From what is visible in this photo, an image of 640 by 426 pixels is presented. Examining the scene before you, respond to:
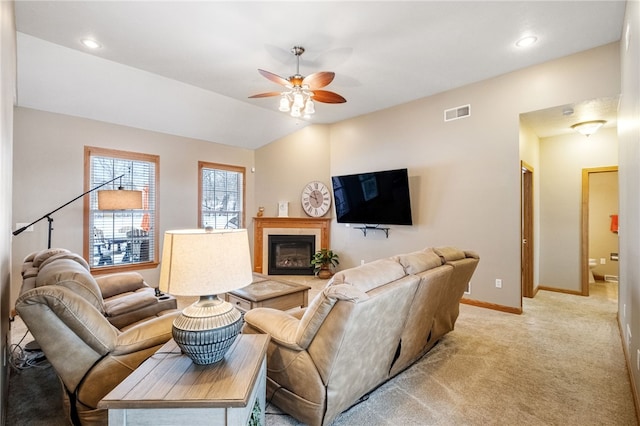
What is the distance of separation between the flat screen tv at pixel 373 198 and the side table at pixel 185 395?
4.03 m

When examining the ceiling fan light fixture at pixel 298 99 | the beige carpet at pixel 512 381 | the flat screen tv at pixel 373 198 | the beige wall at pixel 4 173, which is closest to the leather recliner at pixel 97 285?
the beige wall at pixel 4 173

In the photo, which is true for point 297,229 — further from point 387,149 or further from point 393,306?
point 393,306

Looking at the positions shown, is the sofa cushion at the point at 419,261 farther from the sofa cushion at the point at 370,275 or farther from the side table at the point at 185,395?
the side table at the point at 185,395

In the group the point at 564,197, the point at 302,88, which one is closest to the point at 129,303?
the point at 302,88

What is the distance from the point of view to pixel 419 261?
2.30m

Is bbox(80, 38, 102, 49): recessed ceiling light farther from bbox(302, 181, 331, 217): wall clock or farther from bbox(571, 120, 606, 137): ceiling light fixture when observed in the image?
bbox(571, 120, 606, 137): ceiling light fixture

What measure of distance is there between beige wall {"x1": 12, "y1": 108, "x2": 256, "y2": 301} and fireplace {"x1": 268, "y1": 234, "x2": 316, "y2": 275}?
6.44 ft

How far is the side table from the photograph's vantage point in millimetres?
1222

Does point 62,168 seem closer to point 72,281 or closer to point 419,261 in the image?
point 72,281

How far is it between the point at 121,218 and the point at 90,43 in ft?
8.61

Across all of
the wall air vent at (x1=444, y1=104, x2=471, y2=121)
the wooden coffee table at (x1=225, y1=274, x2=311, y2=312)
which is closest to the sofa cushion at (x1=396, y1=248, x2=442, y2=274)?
the wooden coffee table at (x1=225, y1=274, x2=311, y2=312)

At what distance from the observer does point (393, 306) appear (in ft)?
6.14

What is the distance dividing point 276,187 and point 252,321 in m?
4.71

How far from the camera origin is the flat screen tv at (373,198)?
5039mm
